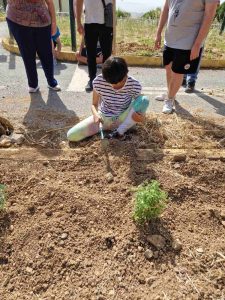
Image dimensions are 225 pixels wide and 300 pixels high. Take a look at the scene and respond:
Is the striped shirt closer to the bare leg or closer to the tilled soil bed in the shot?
the tilled soil bed

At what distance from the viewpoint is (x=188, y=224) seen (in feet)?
7.57

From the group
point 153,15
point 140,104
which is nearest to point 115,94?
point 140,104

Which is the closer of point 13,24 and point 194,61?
point 194,61

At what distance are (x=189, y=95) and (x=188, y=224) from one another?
2.78 meters

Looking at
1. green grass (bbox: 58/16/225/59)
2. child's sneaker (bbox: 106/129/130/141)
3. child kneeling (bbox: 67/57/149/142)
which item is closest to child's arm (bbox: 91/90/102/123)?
child kneeling (bbox: 67/57/149/142)

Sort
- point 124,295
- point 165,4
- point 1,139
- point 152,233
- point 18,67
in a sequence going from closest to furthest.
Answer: point 124,295 → point 152,233 → point 1,139 → point 165,4 → point 18,67

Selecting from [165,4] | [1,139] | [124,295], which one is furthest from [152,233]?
[165,4]

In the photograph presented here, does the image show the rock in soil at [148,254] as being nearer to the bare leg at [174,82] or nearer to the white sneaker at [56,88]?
the bare leg at [174,82]

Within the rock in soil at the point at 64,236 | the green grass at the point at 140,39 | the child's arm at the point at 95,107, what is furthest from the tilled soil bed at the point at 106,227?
the green grass at the point at 140,39

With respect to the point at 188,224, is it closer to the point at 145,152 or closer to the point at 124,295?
the point at 124,295

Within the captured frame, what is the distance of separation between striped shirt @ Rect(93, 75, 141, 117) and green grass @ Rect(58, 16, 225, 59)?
3.31m

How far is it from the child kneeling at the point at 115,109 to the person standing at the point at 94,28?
1.39 metres

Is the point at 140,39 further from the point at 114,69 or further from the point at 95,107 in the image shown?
the point at 114,69

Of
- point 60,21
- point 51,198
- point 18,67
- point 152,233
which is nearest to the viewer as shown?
point 152,233
